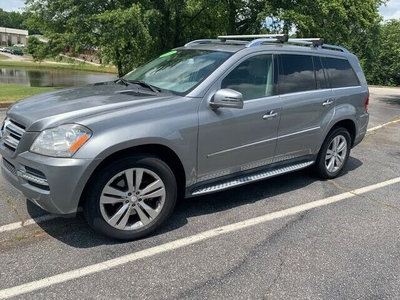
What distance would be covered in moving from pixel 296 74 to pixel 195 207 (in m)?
2.01

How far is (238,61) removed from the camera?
3.78 meters

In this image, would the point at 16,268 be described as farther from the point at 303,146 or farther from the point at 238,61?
the point at 303,146

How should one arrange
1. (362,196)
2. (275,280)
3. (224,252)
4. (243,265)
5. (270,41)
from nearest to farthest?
(275,280), (243,265), (224,252), (270,41), (362,196)

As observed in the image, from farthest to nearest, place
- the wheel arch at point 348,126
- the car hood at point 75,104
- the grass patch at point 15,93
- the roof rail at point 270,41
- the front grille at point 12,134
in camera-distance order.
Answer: the grass patch at point 15,93 → the wheel arch at point 348,126 → the roof rail at point 270,41 → the front grille at point 12,134 → the car hood at point 75,104

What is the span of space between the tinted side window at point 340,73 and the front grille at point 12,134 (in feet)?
12.5

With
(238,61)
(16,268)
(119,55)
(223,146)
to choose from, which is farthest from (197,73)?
(119,55)

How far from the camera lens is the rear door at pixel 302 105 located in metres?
4.20

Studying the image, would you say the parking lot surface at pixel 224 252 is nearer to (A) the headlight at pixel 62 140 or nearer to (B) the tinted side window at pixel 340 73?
(A) the headlight at pixel 62 140

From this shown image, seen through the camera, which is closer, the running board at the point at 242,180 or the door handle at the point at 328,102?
the running board at the point at 242,180

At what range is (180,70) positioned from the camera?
394 cm

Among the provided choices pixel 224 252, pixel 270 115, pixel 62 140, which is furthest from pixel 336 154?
pixel 62 140

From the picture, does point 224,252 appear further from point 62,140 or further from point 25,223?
point 25,223

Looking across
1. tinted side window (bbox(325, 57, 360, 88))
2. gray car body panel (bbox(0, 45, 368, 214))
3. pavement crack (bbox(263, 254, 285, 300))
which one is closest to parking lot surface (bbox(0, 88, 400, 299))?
pavement crack (bbox(263, 254, 285, 300))

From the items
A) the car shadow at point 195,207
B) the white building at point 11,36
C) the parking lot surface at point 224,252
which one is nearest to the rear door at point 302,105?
the car shadow at point 195,207
